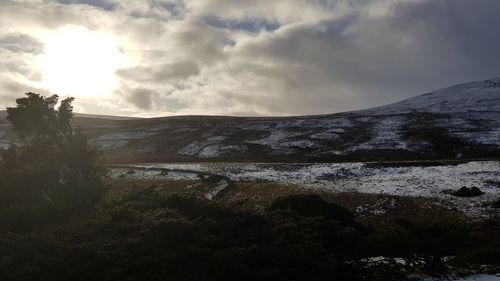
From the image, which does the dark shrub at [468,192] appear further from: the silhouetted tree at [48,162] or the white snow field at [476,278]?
the silhouetted tree at [48,162]

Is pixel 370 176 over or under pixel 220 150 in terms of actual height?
under

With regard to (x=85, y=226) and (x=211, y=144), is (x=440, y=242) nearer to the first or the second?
(x=85, y=226)

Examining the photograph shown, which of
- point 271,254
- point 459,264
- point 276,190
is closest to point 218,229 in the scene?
point 271,254

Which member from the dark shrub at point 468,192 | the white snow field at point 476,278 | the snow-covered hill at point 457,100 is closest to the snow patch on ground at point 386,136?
the snow-covered hill at point 457,100

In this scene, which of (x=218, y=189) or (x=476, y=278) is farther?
(x=218, y=189)

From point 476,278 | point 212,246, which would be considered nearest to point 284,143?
point 476,278

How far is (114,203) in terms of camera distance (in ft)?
57.5

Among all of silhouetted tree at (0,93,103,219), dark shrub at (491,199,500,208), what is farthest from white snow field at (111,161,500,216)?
silhouetted tree at (0,93,103,219)

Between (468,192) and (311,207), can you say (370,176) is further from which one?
(311,207)

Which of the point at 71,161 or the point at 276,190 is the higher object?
the point at 71,161

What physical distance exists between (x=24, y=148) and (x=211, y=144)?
56.1 metres

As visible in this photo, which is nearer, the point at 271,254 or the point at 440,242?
the point at 271,254

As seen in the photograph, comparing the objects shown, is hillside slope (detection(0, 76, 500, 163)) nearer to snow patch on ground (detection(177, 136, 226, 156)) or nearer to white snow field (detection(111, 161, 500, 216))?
snow patch on ground (detection(177, 136, 226, 156))

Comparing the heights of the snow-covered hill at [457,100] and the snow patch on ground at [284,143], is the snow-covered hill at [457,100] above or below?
above
